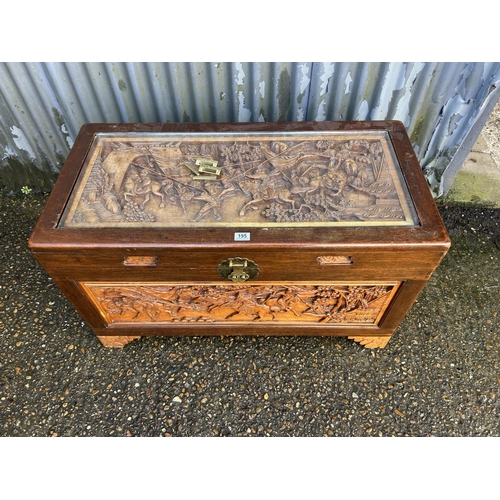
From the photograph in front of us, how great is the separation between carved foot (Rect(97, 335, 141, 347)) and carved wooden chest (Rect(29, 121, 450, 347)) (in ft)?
0.04

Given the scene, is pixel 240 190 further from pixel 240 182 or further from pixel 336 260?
pixel 336 260

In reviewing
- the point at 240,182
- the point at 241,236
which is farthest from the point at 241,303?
the point at 240,182

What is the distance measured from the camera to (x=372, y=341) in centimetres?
194

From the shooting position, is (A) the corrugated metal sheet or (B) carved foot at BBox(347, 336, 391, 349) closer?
(B) carved foot at BBox(347, 336, 391, 349)

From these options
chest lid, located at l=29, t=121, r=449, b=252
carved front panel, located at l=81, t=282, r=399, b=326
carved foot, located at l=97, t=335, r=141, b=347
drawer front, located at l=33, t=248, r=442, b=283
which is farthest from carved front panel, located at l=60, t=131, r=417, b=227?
carved foot, located at l=97, t=335, r=141, b=347

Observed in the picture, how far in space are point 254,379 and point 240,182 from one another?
1005 mm

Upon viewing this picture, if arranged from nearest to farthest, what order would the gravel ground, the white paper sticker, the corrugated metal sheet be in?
the white paper sticker
the gravel ground
the corrugated metal sheet

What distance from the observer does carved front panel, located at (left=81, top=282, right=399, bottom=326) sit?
5.40 feet

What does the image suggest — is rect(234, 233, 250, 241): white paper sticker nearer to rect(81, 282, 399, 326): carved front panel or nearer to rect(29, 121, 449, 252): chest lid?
rect(29, 121, 449, 252): chest lid

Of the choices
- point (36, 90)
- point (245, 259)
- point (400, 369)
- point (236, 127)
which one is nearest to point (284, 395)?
point (400, 369)

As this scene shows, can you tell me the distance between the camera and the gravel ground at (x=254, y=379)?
179cm

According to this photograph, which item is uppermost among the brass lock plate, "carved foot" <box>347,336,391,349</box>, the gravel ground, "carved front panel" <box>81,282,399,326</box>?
the brass lock plate

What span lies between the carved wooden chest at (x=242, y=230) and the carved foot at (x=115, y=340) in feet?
0.04
